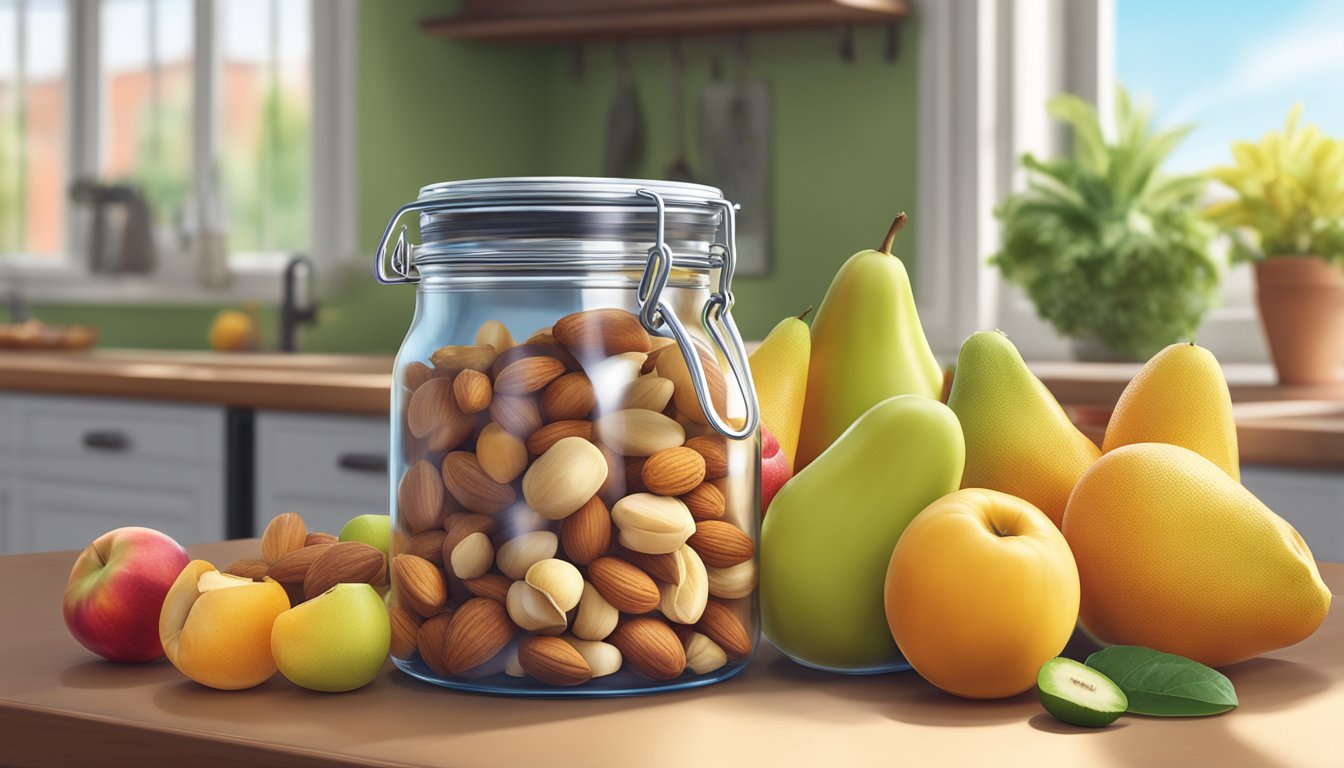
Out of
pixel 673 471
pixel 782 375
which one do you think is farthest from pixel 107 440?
pixel 673 471

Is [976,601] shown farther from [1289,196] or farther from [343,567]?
[1289,196]

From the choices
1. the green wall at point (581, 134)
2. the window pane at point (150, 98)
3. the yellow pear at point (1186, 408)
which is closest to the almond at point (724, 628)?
the yellow pear at point (1186, 408)

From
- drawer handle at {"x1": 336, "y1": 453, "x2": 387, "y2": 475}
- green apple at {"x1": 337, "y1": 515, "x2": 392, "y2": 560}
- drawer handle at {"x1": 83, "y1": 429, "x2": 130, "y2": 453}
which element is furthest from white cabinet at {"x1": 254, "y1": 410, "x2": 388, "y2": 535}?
green apple at {"x1": 337, "y1": 515, "x2": 392, "y2": 560}

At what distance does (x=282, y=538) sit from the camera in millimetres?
657

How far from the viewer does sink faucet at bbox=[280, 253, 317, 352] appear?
337cm

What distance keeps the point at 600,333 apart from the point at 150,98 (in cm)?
350

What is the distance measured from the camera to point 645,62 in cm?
327

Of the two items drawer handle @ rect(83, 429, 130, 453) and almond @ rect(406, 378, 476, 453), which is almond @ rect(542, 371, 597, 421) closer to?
almond @ rect(406, 378, 476, 453)

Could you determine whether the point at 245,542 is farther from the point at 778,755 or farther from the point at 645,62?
the point at 645,62

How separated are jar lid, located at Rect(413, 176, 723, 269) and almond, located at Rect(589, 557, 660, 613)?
118 millimetres

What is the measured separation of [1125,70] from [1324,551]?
4.88 feet

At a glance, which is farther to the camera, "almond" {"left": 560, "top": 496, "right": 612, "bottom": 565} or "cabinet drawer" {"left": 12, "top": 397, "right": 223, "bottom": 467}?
"cabinet drawer" {"left": 12, "top": 397, "right": 223, "bottom": 467}

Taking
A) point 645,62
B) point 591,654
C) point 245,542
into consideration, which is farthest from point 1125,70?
point 591,654

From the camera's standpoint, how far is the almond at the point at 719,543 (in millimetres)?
562
